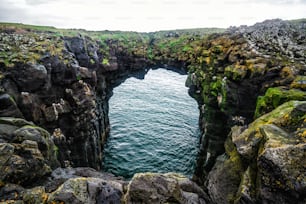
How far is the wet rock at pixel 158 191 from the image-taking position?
10.4m

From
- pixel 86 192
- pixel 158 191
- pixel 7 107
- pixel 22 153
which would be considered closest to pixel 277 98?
pixel 158 191

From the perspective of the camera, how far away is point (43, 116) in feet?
72.4

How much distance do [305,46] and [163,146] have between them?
2738 centimetres

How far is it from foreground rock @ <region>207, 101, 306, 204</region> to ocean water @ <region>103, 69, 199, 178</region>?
2102 centimetres

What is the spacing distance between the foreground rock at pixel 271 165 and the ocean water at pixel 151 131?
69.0 ft

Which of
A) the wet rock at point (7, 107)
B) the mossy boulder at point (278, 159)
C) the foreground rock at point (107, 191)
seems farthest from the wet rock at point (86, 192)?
the wet rock at point (7, 107)

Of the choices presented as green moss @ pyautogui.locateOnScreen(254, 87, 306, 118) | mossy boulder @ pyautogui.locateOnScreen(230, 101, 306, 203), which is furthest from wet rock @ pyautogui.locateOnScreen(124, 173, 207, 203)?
green moss @ pyautogui.locateOnScreen(254, 87, 306, 118)

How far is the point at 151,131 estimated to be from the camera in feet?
157

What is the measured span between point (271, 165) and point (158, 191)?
5.34 metres

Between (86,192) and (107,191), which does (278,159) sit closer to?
(107,191)

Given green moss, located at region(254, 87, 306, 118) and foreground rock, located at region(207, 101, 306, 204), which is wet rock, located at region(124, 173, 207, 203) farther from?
green moss, located at region(254, 87, 306, 118)

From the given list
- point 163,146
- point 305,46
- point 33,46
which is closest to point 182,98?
point 163,146

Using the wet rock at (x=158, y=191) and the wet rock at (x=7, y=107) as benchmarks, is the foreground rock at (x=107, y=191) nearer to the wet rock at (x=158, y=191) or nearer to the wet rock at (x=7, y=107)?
the wet rock at (x=158, y=191)

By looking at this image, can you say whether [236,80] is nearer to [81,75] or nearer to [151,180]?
[151,180]
